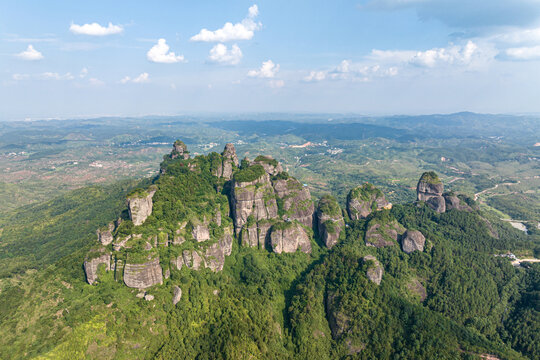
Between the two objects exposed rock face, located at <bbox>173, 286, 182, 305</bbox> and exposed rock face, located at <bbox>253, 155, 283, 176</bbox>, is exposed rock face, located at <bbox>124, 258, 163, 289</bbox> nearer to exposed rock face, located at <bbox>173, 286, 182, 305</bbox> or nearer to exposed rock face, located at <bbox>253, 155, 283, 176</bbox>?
exposed rock face, located at <bbox>173, 286, 182, 305</bbox>

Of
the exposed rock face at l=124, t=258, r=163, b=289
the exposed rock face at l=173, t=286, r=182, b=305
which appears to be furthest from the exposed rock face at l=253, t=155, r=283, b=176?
the exposed rock face at l=124, t=258, r=163, b=289

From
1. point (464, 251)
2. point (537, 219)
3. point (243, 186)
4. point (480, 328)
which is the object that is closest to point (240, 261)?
point (243, 186)

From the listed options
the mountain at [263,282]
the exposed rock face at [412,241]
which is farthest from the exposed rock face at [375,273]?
the exposed rock face at [412,241]

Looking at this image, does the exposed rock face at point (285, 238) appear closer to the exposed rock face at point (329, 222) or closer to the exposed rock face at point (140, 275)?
the exposed rock face at point (329, 222)

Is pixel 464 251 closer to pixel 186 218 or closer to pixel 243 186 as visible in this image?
pixel 243 186

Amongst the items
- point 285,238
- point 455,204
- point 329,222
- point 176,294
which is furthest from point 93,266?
point 455,204

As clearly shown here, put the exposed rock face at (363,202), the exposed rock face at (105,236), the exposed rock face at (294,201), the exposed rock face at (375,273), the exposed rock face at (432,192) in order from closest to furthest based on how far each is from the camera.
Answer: the exposed rock face at (105,236) → the exposed rock face at (375,273) → the exposed rock face at (294,201) → the exposed rock face at (363,202) → the exposed rock face at (432,192)
